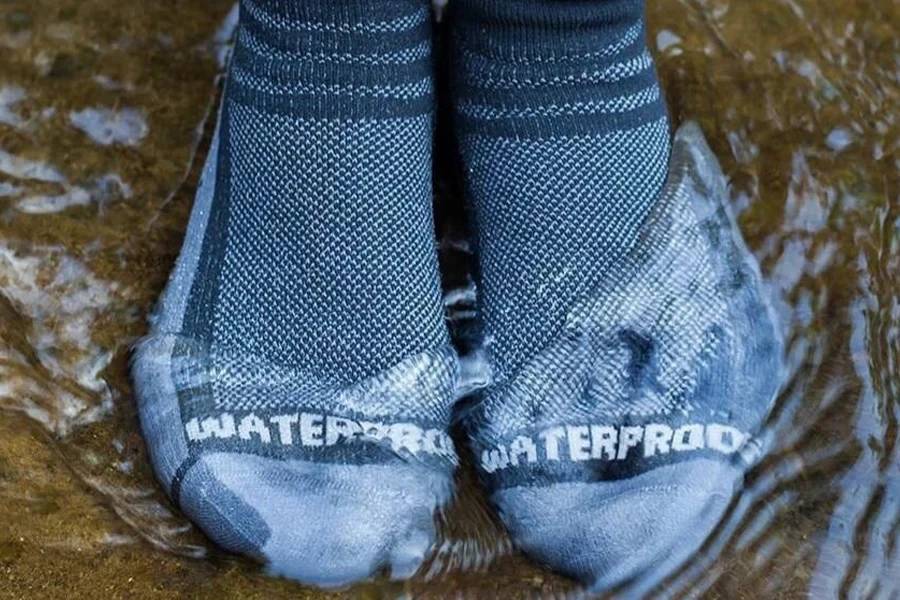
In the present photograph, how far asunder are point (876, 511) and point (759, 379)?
0.56 ft

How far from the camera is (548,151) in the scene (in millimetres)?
1006

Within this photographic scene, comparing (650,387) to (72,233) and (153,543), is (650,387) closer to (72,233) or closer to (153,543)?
(153,543)

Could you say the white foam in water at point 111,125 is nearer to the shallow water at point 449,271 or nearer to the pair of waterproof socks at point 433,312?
the shallow water at point 449,271

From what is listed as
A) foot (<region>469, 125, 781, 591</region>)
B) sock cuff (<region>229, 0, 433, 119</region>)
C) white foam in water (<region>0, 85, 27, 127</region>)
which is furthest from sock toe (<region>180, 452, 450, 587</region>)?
white foam in water (<region>0, 85, 27, 127</region>)

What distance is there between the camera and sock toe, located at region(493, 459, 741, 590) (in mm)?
892

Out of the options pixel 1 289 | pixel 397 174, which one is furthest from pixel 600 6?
pixel 1 289

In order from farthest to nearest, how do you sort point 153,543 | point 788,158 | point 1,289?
point 788,158 < point 1,289 < point 153,543

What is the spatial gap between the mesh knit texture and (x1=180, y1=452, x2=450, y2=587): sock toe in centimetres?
17

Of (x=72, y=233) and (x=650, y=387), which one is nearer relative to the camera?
(x=650, y=387)

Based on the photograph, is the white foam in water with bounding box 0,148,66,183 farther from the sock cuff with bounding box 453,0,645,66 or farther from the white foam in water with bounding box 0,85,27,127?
the sock cuff with bounding box 453,0,645,66

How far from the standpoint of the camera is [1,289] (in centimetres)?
102

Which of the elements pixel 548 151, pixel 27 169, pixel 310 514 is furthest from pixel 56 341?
pixel 548 151

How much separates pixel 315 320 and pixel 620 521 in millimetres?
338

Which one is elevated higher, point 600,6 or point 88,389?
point 600,6
